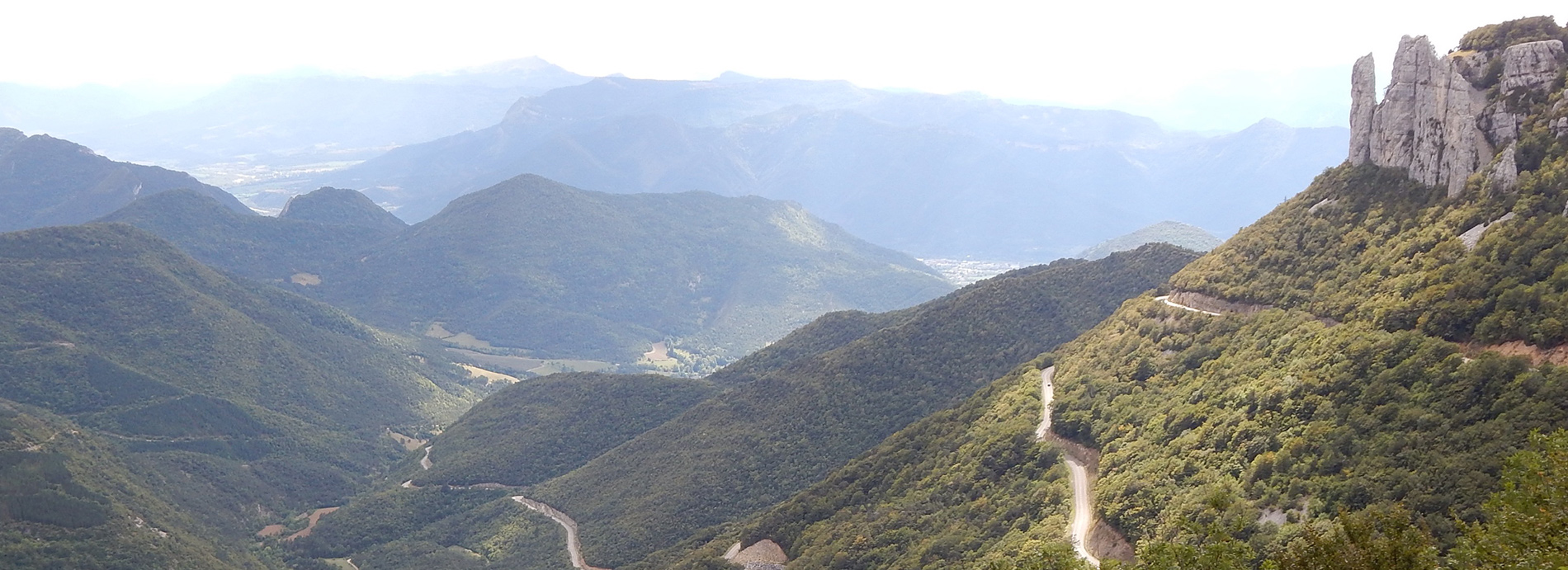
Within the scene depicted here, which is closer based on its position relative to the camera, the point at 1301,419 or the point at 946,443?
the point at 1301,419

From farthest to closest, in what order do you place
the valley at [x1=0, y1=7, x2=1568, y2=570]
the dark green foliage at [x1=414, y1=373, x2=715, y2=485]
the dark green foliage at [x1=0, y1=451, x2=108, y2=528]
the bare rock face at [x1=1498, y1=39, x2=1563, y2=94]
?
the dark green foliage at [x1=414, y1=373, x2=715, y2=485]
the dark green foliage at [x1=0, y1=451, x2=108, y2=528]
the bare rock face at [x1=1498, y1=39, x2=1563, y2=94]
the valley at [x1=0, y1=7, x2=1568, y2=570]

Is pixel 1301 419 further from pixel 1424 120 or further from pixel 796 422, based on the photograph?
pixel 796 422

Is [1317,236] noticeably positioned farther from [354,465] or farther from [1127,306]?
[354,465]

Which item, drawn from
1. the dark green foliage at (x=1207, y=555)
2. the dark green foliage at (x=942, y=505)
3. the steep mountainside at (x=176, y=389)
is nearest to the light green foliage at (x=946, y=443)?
the dark green foliage at (x=942, y=505)

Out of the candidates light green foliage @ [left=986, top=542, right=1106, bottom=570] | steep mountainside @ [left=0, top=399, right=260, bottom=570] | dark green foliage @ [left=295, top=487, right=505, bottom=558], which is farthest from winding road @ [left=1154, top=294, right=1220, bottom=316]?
steep mountainside @ [left=0, top=399, right=260, bottom=570]

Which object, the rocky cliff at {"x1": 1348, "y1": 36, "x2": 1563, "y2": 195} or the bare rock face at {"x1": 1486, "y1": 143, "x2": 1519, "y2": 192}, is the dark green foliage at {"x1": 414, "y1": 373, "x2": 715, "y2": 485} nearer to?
the rocky cliff at {"x1": 1348, "y1": 36, "x2": 1563, "y2": 195}

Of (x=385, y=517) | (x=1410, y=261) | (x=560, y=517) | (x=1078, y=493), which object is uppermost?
(x=1410, y=261)

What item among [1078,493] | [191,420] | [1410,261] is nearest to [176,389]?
[191,420]
